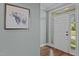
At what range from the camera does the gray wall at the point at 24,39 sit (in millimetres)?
1146

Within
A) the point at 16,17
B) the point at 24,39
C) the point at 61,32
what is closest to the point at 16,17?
the point at 16,17

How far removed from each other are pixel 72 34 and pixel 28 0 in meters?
0.54

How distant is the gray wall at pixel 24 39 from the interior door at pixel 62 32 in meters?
0.18

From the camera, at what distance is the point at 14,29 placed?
1.16 metres

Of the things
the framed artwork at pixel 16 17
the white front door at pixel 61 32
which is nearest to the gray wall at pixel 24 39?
the framed artwork at pixel 16 17

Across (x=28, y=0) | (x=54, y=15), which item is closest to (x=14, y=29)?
(x=28, y=0)

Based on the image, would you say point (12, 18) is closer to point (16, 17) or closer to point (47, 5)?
point (16, 17)

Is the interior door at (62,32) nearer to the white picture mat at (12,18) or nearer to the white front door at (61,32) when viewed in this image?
the white front door at (61,32)

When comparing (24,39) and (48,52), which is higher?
(24,39)

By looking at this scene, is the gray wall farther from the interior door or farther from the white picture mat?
the interior door

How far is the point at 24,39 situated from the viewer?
120 centimetres

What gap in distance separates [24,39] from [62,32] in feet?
1.24

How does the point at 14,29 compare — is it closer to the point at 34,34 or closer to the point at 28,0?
the point at 34,34

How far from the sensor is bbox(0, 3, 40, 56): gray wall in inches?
45.1
